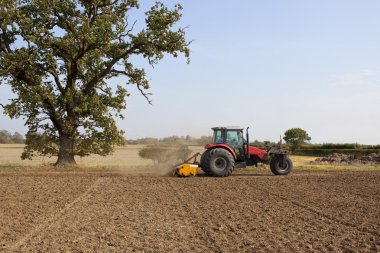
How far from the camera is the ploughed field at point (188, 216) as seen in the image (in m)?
8.77

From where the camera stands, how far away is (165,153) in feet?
104

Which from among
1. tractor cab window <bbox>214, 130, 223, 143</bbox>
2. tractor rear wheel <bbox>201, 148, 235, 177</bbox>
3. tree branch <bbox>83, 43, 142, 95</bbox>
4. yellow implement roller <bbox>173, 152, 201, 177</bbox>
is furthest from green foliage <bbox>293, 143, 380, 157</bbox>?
yellow implement roller <bbox>173, 152, 201, 177</bbox>

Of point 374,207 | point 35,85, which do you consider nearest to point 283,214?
point 374,207

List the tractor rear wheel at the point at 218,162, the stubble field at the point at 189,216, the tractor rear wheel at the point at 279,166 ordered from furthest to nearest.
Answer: the tractor rear wheel at the point at 279,166 < the tractor rear wheel at the point at 218,162 < the stubble field at the point at 189,216

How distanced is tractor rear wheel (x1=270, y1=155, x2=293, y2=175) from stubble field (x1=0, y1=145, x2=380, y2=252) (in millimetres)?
3345

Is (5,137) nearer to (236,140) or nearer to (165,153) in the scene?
(165,153)

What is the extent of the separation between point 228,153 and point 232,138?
3.44 feet

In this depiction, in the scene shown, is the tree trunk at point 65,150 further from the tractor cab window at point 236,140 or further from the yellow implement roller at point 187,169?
the tractor cab window at point 236,140

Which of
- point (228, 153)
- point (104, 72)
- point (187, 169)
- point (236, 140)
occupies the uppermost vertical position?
point (104, 72)

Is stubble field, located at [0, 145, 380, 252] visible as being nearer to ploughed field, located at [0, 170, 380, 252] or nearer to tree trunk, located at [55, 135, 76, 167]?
ploughed field, located at [0, 170, 380, 252]

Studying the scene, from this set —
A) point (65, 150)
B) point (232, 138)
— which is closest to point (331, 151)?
point (65, 150)

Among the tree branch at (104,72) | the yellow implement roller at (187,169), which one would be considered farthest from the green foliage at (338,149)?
Result: the yellow implement roller at (187,169)

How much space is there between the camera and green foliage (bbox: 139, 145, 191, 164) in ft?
89.4

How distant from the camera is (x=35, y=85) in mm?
27312
